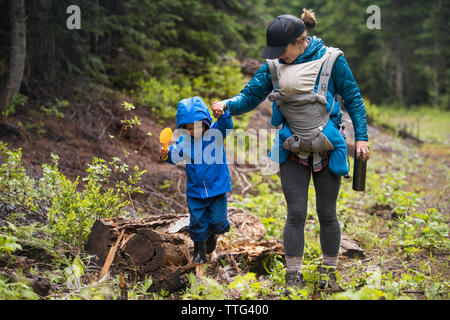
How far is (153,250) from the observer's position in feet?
12.0

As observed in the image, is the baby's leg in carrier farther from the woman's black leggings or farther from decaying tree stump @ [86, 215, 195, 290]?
decaying tree stump @ [86, 215, 195, 290]

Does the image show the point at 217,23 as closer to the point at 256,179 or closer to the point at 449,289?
the point at 256,179

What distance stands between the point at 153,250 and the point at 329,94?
1947mm

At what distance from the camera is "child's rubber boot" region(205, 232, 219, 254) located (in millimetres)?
3957

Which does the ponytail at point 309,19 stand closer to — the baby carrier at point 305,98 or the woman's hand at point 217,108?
the baby carrier at point 305,98

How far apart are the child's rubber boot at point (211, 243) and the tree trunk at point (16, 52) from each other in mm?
4929

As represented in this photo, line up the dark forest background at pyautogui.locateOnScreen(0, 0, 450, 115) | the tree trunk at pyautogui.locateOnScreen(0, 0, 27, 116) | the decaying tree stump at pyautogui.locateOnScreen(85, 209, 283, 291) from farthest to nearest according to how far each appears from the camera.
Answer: the dark forest background at pyautogui.locateOnScreen(0, 0, 450, 115) < the tree trunk at pyautogui.locateOnScreen(0, 0, 27, 116) < the decaying tree stump at pyautogui.locateOnScreen(85, 209, 283, 291)

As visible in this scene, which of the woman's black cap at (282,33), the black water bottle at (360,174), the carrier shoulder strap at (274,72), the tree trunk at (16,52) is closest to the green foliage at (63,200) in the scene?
the carrier shoulder strap at (274,72)

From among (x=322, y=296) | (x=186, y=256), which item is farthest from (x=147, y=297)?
(x=322, y=296)

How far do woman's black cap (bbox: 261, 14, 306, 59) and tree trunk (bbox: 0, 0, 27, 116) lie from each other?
5284 millimetres

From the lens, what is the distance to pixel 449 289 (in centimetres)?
341

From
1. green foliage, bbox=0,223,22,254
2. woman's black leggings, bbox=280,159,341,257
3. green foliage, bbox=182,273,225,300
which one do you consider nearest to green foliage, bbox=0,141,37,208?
green foliage, bbox=0,223,22,254

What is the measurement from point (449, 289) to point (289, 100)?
196 cm

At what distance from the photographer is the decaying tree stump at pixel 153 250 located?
360 cm
